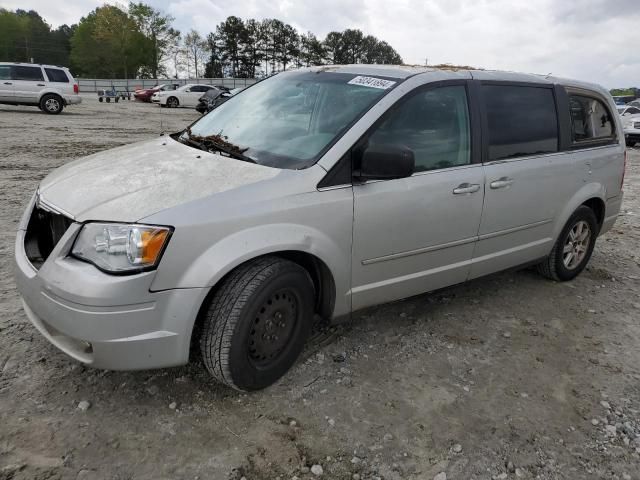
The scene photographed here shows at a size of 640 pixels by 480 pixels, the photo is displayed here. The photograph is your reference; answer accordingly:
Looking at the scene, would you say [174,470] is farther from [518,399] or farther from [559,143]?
[559,143]

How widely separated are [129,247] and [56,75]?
19.7 meters

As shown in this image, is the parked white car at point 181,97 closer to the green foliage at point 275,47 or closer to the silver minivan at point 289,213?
the silver minivan at point 289,213

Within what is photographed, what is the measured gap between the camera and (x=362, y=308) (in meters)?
3.06

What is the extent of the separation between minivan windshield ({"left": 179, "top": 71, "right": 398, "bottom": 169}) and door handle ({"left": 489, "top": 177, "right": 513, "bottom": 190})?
0.98 meters

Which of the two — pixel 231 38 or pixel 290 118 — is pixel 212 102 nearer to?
pixel 290 118

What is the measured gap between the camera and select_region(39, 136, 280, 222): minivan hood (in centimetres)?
233

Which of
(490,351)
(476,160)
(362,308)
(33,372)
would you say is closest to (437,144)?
Answer: (476,160)

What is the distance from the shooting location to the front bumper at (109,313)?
217 centimetres

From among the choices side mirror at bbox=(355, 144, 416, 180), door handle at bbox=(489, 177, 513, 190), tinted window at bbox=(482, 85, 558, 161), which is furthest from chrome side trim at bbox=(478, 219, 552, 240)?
side mirror at bbox=(355, 144, 416, 180)

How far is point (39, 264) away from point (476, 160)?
2654 mm

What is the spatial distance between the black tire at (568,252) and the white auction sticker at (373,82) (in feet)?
6.99

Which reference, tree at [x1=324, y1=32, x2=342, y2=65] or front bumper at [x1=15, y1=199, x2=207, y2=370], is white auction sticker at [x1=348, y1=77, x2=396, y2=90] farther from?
tree at [x1=324, y1=32, x2=342, y2=65]

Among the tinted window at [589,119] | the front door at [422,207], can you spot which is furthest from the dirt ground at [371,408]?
the tinted window at [589,119]

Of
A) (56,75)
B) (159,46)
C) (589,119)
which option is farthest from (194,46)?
(589,119)
